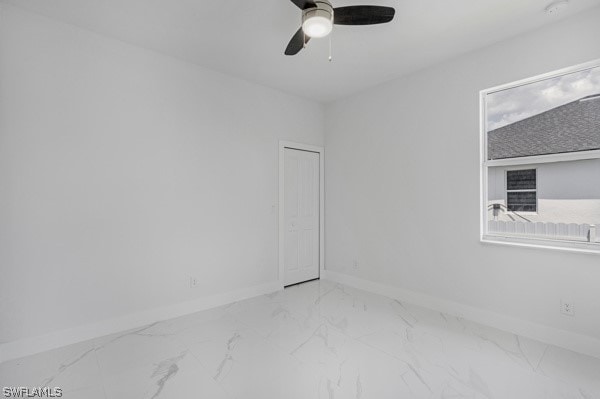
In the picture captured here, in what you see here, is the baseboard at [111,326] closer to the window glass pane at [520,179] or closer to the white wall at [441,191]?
the white wall at [441,191]

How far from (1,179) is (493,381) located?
13.0ft

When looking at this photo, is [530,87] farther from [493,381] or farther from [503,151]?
[493,381]

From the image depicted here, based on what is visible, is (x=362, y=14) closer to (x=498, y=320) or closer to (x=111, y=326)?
(x=498, y=320)

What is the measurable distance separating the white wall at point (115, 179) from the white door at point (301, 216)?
423mm

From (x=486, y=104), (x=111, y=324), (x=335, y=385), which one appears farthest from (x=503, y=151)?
(x=111, y=324)

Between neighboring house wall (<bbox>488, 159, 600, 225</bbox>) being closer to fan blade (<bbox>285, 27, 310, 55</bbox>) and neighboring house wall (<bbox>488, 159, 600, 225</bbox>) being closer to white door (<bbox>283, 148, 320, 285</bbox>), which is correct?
fan blade (<bbox>285, 27, 310, 55</bbox>)

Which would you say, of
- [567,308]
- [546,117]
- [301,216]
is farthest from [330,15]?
[567,308]

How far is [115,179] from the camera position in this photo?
2.84m

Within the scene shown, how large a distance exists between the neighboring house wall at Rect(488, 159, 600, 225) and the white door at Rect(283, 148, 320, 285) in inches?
98.3

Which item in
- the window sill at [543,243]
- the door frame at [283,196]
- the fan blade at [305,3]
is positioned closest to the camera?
the fan blade at [305,3]

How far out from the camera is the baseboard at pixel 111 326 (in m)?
2.37

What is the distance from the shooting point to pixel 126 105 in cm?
290

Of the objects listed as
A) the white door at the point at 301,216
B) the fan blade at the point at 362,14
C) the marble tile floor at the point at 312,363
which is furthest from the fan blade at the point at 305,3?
the marble tile floor at the point at 312,363

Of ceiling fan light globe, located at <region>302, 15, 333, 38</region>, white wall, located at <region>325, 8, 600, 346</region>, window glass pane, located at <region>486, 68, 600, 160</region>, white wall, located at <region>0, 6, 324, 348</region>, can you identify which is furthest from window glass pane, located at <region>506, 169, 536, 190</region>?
white wall, located at <region>0, 6, 324, 348</region>
